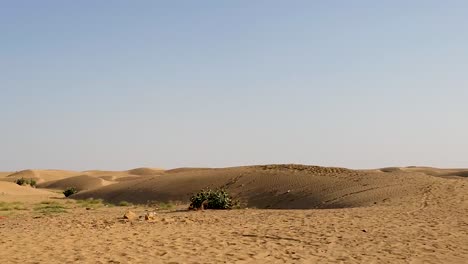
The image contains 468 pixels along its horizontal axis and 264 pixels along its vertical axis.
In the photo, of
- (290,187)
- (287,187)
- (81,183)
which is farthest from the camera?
(81,183)

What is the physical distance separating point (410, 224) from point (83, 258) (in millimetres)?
8446

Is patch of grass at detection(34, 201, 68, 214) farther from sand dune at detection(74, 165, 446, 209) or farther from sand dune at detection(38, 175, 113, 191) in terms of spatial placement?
sand dune at detection(38, 175, 113, 191)

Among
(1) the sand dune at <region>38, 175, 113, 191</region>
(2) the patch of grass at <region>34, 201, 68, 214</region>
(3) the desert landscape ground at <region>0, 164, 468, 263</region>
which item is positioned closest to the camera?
(3) the desert landscape ground at <region>0, 164, 468, 263</region>

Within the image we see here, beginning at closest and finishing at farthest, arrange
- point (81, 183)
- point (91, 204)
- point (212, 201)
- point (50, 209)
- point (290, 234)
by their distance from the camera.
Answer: point (290, 234), point (212, 201), point (50, 209), point (91, 204), point (81, 183)

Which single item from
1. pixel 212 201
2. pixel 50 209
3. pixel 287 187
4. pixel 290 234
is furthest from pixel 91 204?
pixel 290 234

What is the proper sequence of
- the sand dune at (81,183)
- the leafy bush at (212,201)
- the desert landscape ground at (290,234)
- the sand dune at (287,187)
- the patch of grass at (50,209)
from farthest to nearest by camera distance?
the sand dune at (81,183) → the patch of grass at (50,209) → the sand dune at (287,187) → the leafy bush at (212,201) → the desert landscape ground at (290,234)

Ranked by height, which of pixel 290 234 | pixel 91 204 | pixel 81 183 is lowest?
pixel 290 234

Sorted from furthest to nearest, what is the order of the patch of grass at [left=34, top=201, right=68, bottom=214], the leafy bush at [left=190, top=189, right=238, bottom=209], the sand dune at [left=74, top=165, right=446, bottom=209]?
1. the patch of grass at [left=34, top=201, right=68, bottom=214]
2. the sand dune at [left=74, top=165, right=446, bottom=209]
3. the leafy bush at [left=190, top=189, right=238, bottom=209]

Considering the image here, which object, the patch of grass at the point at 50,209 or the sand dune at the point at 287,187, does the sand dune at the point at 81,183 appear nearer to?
the sand dune at the point at 287,187

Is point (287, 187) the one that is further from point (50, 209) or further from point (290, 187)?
point (50, 209)

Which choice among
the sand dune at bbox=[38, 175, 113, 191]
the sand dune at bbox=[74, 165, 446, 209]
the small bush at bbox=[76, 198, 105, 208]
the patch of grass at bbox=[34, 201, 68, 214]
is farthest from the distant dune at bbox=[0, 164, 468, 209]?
the sand dune at bbox=[38, 175, 113, 191]

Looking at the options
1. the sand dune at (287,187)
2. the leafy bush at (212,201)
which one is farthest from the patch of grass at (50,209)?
the sand dune at (287,187)

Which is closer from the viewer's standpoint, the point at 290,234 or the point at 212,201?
the point at 290,234

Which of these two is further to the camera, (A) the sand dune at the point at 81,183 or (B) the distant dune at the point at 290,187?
(A) the sand dune at the point at 81,183
